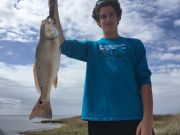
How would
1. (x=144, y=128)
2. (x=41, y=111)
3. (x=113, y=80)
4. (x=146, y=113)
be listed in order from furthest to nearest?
1. (x=113, y=80)
2. (x=146, y=113)
3. (x=144, y=128)
4. (x=41, y=111)

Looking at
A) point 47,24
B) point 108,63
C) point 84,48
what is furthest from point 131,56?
point 47,24

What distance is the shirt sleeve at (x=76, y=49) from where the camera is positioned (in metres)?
6.76

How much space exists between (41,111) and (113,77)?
5.41 ft

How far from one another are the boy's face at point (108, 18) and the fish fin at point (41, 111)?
2.03 metres

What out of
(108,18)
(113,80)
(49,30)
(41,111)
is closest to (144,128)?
(113,80)

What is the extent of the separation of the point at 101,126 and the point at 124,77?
0.85 metres

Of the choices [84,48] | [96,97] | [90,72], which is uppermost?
[84,48]

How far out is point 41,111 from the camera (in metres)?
5.27

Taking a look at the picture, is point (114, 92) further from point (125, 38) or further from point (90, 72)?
point (125, 38)

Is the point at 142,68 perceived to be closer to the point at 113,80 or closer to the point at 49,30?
the point at 113,80

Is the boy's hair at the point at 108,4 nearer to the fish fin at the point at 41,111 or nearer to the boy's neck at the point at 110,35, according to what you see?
the boy's neck at the point at 110,35

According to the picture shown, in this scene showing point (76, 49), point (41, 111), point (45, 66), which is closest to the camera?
point (41, 111)

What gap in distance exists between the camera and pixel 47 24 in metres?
5.59

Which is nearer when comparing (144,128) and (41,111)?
(41,111)
